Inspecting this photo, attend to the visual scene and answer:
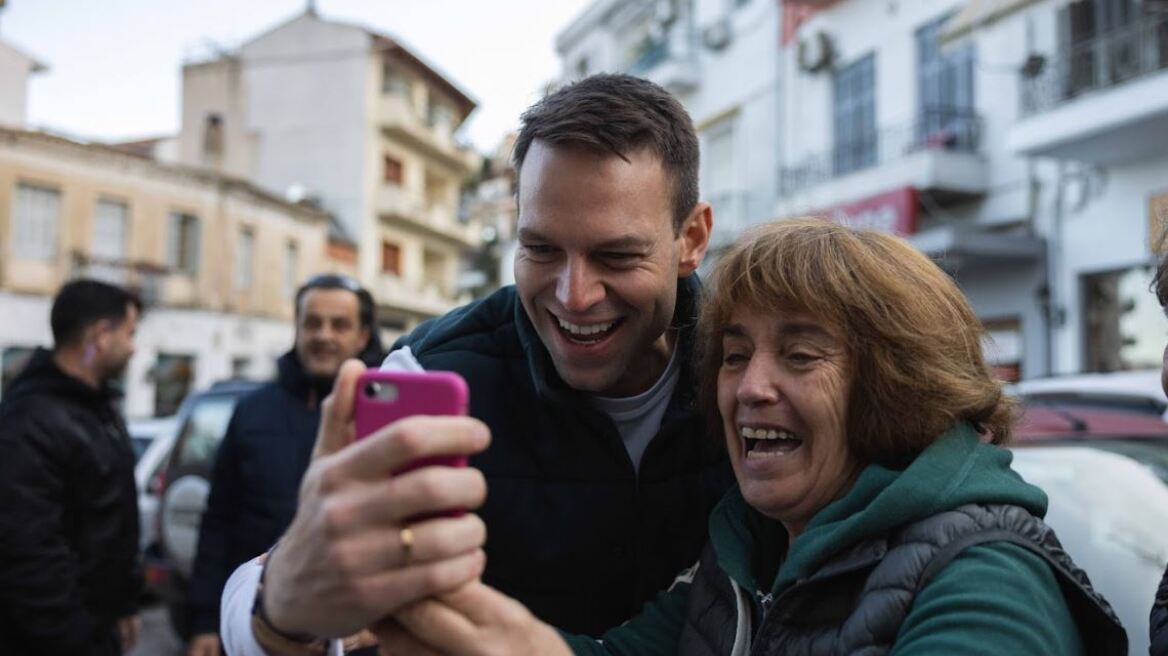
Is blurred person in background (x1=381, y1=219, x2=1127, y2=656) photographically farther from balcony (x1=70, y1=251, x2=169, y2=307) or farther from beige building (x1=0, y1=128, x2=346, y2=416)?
balcony (x1=70, y1=251, x2=169, y2=307)

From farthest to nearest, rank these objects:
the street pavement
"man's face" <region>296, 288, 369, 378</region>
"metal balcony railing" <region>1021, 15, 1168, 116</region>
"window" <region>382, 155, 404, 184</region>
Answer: "window" <region>382, 155, 404, 184</region> → "metal balcony railing" <region>1021, 15, 1168, 116</region> → the street pavement → "man's face" <region>296, 288, 369, 378</region>

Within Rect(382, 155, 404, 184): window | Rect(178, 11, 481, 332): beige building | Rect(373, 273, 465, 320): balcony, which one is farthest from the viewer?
Rect(382, 155, 404, 184): window

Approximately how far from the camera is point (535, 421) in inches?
82.0

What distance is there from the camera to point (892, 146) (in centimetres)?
1459

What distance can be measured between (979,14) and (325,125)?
26.0 meters

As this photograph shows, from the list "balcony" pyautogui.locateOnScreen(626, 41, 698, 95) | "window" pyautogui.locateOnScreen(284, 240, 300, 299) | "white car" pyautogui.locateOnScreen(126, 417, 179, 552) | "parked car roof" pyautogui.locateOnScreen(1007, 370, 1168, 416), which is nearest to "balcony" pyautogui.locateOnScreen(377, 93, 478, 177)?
"window" pyautogui.locateOnScreen(284, 240, 300, 299)

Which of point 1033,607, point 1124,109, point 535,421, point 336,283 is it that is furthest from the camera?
point 1124,109

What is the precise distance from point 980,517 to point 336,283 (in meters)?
3.65

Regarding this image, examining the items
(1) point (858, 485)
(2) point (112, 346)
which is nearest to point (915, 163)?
(2) point (112, 346)

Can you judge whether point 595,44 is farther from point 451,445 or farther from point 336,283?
point 451,445

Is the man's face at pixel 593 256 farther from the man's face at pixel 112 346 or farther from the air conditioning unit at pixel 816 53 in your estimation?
the air conditioning unit at pixel 816 53

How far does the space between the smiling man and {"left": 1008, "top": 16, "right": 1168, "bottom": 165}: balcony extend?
10.3m

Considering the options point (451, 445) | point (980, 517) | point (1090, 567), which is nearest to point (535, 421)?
point (980, 517)

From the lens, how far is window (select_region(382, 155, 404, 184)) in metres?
34.1
